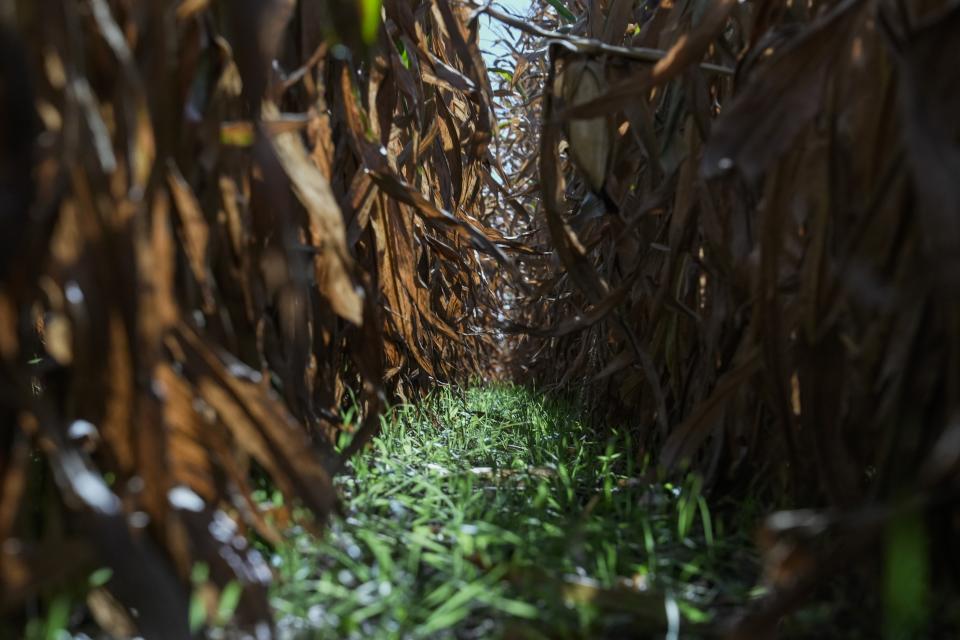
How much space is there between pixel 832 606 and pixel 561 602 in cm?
21

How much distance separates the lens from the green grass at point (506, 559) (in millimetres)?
652

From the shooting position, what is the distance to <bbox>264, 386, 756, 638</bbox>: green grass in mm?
652

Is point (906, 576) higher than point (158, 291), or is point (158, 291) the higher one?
point (158, 291)

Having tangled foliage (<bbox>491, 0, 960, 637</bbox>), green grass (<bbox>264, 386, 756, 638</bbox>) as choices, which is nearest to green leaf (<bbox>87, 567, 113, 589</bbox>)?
green grass (<bbox>264, 386, 756, 638</bbox>)

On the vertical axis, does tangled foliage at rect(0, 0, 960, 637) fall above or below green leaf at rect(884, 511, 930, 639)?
above

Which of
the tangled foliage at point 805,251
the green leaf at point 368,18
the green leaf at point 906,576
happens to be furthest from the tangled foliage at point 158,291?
the green leaf at point 906,576

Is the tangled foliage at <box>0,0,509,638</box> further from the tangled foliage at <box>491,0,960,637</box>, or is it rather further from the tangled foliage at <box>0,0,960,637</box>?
the tangled foliage at <box>491,0,960,637</box>

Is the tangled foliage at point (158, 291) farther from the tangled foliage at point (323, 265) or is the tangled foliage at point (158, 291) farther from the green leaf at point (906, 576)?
the green leaf at point (906, 576)

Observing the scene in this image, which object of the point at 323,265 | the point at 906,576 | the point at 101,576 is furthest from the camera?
the point at 323,265

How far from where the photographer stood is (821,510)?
32.4 inches

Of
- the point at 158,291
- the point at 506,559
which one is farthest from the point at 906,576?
the point at 158,291

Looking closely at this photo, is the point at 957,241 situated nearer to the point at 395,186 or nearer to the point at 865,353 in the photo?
the point at 865,353

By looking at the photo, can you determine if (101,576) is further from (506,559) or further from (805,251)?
(805,251)

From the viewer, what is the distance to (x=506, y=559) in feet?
2.66
